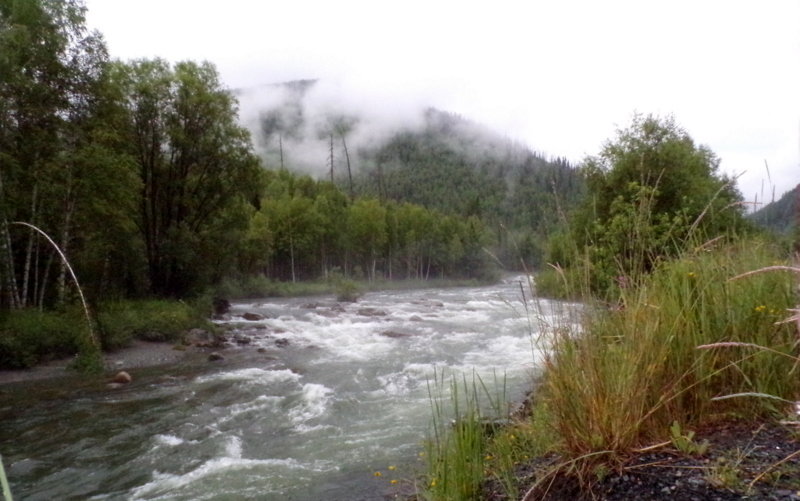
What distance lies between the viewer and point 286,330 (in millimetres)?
23312

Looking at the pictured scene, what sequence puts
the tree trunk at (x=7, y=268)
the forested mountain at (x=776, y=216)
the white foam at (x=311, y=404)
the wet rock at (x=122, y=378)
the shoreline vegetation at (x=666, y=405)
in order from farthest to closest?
the tree trunk at (x=7, y=268), the wet rock at (x=122, y=378), the white foam at (x=311, y=404), the forested mountain at (x=776, y=216), the shoreline vegetation at (x=666, y=405)

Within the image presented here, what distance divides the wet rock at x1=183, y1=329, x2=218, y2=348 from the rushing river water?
93 centimetres

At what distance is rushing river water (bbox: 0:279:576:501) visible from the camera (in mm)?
7750

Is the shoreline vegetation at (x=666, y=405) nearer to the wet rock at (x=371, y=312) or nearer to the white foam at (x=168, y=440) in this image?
the white foam at (x=168, y=440)

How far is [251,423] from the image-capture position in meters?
10.8

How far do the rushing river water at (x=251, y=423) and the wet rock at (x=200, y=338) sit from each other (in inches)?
36.6

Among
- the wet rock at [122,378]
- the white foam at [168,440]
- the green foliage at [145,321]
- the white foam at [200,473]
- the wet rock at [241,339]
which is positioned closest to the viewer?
the white foam at [200,473]

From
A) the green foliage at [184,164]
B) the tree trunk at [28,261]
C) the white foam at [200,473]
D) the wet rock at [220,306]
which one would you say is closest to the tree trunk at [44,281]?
the tree trunk at [28,261]

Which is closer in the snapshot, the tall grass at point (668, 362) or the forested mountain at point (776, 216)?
the tall grass at point (668, 362)

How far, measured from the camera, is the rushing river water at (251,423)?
7750mm

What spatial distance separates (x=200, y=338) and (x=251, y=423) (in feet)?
34.8

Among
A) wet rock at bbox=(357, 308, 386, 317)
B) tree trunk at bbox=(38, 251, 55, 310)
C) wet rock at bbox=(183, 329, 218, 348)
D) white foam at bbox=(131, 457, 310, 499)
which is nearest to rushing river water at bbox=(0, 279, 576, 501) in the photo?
white foam at bbox=(131, 457, 310, 499)

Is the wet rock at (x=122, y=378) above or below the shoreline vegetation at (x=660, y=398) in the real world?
below

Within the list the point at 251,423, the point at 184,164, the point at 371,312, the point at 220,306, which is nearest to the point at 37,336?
the point at 251,423
